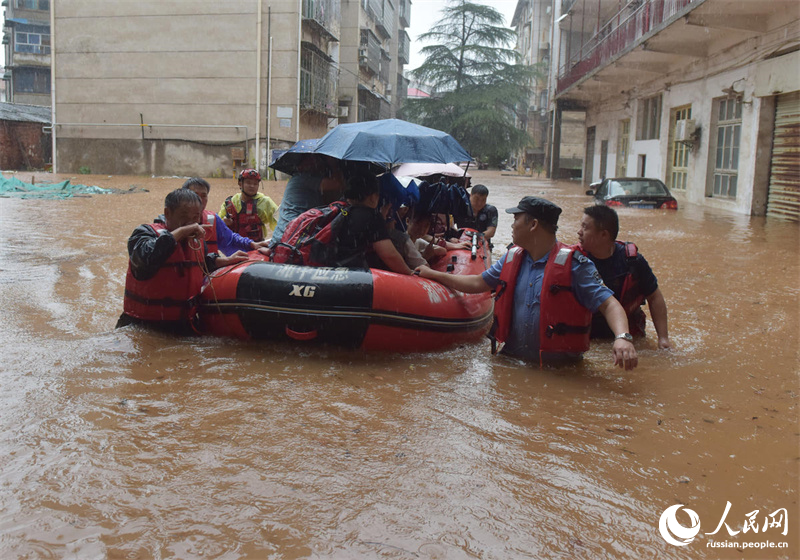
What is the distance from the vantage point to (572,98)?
104ft

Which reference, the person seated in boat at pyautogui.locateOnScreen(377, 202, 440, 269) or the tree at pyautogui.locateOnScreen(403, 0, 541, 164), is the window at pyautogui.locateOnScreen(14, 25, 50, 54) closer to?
the tree at pyautogui.locateOnScreen(403, 0, 541, 164)

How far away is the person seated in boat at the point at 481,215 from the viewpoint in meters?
7.91

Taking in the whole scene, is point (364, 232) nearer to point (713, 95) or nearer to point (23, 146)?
point (713, 95)

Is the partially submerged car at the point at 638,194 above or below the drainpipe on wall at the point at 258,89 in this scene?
below

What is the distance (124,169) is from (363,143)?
2601cm

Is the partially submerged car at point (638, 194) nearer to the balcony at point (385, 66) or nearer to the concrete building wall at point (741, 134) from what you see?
the concrete building wall at point (741, 134)

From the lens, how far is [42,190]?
17.7 m

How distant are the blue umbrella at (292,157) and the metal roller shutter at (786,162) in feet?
36.0

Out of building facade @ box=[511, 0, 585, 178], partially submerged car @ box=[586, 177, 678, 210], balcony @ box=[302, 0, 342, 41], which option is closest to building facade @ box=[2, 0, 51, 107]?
balcony @ box=[302, 0, 342, 41]

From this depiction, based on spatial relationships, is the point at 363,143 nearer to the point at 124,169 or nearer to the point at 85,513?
the point at 85,513

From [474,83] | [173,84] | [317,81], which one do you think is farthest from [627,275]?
[474,83]

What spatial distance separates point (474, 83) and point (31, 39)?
2881cm

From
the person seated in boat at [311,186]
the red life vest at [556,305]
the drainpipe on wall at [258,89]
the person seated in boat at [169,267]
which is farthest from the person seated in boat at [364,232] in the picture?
the drainpipe on wall at [258,89]

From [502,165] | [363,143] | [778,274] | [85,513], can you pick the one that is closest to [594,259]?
[363,143]
